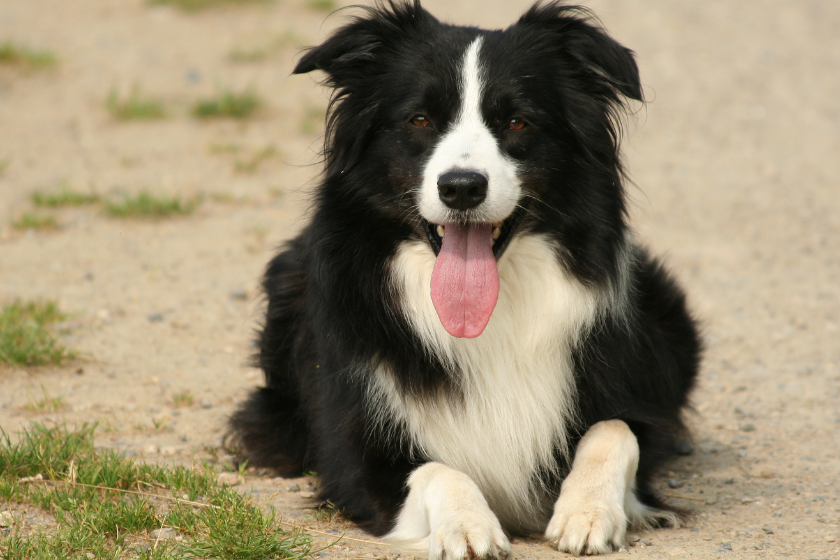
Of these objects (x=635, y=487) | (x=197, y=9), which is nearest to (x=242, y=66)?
(x=197, y=9)

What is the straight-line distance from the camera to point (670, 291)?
4.64m

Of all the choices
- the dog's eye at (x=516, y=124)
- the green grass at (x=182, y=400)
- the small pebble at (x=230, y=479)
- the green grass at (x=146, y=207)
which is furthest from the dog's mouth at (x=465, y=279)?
the green grass at (x=146, y=207)

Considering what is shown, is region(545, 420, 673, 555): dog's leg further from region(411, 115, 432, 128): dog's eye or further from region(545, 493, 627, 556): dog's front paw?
region(411, 115, 432, 128): dog's eye

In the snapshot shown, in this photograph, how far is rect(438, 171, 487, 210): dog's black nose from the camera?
3.29m

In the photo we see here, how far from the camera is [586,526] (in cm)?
318

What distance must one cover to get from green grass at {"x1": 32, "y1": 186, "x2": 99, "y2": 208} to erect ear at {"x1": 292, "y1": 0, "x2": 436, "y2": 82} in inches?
199

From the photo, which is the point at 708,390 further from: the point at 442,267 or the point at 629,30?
the point at 629,30

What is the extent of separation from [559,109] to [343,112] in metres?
0.94

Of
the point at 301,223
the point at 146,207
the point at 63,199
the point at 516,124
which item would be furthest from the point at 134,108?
the point at 516,124

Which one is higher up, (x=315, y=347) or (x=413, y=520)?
(x=315, y=347)

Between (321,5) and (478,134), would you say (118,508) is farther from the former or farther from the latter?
(321,5)

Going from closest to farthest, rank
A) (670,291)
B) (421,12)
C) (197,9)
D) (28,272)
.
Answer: (421,12)
(670,291)
(28,272)
(197,9)

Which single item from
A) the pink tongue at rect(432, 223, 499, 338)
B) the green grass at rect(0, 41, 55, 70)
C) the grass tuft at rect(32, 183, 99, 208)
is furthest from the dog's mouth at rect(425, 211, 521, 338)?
the green grass at rect(0, 41, 55, 70)

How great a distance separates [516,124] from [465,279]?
2.19ft
